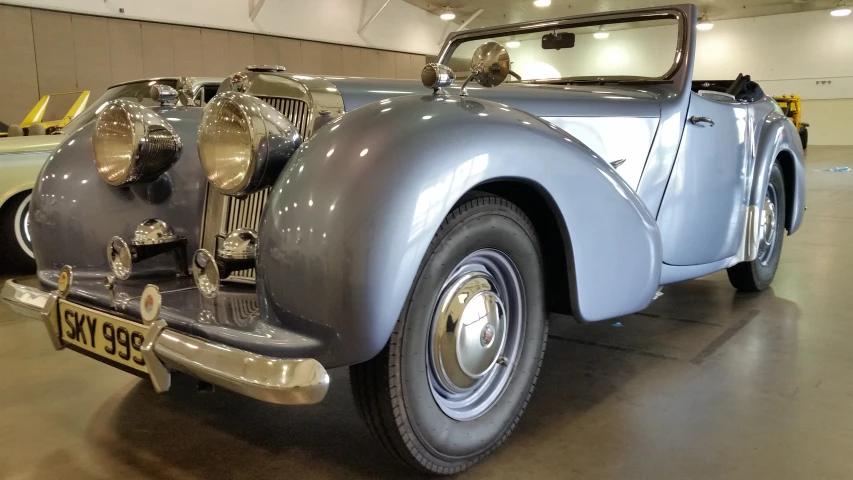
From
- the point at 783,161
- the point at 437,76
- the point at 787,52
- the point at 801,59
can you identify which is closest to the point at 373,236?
the point at 437,76

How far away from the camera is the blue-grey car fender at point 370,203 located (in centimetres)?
136

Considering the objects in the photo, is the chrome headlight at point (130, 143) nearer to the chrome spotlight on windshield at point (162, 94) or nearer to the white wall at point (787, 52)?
the chrome spotlight on windshield at point (162, 94)

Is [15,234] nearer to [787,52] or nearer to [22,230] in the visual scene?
[22,230]

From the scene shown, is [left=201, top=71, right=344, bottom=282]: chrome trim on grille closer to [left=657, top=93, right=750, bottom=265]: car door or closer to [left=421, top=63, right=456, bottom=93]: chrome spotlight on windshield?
[left=421, top=63, right=456, bottom=93]: chrome spotlight on windshield

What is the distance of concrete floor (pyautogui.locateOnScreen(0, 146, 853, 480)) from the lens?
5.91 ft

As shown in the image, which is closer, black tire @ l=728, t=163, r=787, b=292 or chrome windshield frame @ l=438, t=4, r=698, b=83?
chrome windshield frame @ l=438, t=4, r=698, b=83

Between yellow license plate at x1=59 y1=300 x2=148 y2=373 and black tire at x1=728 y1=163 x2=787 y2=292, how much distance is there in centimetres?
299

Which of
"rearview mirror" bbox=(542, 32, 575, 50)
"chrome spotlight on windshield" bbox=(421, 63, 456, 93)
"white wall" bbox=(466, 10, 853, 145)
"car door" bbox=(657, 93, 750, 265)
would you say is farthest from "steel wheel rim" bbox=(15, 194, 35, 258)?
"white wall" bbox=(466, 10, 853, 145)

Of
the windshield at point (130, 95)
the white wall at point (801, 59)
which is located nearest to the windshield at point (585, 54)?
the windshield at point (130, 95)

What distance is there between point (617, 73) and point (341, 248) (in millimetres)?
2118

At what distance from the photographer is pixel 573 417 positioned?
2.08 m

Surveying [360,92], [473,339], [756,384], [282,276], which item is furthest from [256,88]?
[756,384]

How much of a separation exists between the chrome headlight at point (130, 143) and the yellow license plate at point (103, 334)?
43cm

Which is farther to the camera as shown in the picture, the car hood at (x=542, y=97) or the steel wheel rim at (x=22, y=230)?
the steel wheel rim at (x=22, y=230)
